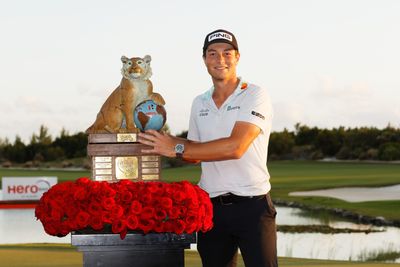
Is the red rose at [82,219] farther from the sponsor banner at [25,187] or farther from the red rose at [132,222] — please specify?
the sponsor banner at [25,187]

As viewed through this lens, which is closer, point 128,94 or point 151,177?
point 151,177

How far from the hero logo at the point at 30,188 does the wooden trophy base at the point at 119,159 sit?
22825 mm

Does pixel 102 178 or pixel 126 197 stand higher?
pixel 102 178

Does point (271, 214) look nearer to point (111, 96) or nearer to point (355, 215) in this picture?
point (111, 96)

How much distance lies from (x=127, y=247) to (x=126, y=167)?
667 millimetres

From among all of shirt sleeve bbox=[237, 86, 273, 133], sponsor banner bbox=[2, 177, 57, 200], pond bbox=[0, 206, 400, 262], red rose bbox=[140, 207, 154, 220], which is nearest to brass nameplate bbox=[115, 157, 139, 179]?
red rose bbox=[140, 207, 154, 220]

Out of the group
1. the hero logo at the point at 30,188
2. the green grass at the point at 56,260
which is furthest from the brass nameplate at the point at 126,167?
the hero logo at the point at 30,188

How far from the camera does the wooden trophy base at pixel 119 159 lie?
5.30m

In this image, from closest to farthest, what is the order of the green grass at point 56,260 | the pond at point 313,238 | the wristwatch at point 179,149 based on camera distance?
the wristwatch at point 179,149 → the green grass at point 56,260 → the pond at point 313,238

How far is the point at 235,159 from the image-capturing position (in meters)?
4.81

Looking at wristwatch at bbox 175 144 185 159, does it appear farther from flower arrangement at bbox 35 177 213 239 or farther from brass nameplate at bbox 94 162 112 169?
brass nameplate at bbox 94 162 112 169

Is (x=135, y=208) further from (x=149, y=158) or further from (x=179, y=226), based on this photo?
(x=149, y=158)

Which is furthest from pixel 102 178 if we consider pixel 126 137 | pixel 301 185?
pixel 301 185

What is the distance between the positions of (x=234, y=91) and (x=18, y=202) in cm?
2451
